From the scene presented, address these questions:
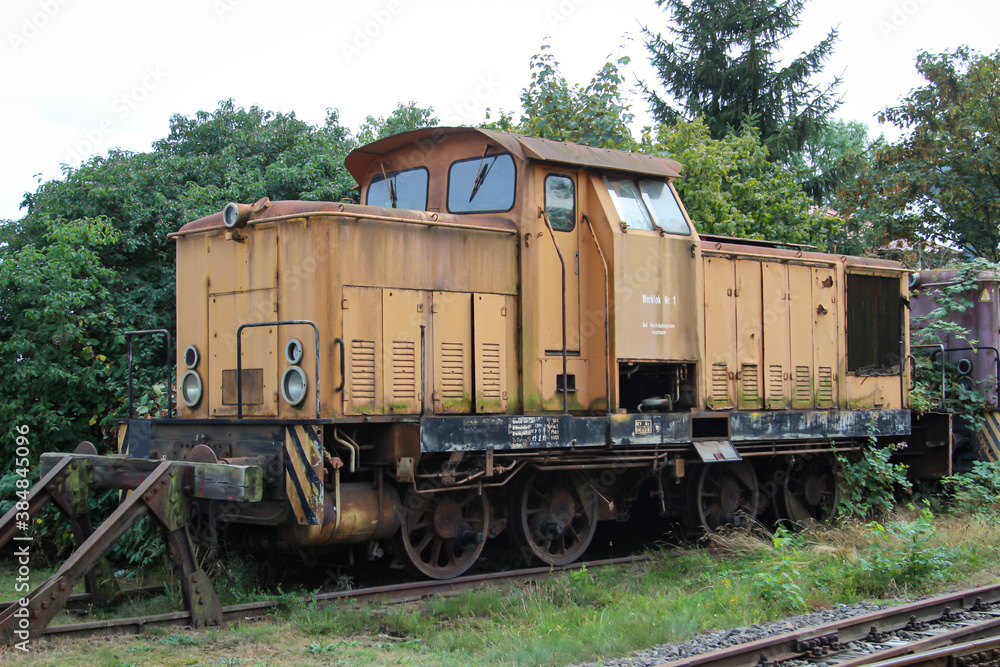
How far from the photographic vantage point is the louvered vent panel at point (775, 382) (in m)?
10.3

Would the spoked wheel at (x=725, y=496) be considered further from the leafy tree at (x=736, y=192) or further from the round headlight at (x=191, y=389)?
the leafy tree at (x=736, y=192)

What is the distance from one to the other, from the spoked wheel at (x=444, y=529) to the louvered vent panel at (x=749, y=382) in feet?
11.1

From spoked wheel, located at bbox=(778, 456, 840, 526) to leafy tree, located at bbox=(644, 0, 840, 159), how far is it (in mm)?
13622

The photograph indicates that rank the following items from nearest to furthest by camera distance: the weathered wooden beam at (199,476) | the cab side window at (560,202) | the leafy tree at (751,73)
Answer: the weathered wooden beam at (199,476), the cab side window at (560,202), the leafy tree at (751,73)

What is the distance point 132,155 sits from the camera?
1400 centimetres

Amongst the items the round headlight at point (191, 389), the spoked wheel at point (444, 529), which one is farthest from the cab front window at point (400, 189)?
the spoked wheel at point (444, 529)

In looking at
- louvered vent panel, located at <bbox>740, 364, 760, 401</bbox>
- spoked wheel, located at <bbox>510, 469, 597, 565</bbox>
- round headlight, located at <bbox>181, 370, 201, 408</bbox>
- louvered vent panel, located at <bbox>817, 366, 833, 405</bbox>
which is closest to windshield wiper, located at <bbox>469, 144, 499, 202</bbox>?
spoked wheel, located at <bbox>510, 469, 597, 565</bbox>

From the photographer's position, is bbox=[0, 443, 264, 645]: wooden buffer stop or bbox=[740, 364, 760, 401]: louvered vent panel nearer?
bbox=[0, 443, 264, 645]: wooden buffer stop

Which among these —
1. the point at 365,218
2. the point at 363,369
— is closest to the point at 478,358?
the point at 363,369

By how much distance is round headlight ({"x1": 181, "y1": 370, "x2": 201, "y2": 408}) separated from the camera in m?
8.13

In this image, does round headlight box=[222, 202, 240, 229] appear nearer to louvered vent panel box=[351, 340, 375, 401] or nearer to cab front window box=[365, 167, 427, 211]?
louvered vent panel box=[351, 340, 375, 401]

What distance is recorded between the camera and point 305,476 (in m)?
6.77

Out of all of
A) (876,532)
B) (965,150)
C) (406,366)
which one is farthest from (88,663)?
(965,150)

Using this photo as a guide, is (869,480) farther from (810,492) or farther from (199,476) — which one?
(199,476)
